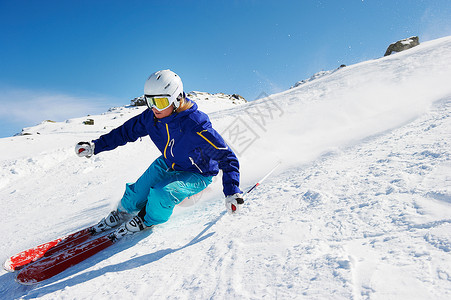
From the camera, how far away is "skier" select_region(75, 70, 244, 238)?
259cm

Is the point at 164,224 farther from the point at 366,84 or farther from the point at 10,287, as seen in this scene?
the point at 366,84

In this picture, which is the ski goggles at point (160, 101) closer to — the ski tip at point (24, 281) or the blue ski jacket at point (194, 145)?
the blue ski jacket at point (194, 145)

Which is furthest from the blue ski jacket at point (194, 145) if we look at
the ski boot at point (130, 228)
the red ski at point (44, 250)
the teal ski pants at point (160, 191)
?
the red ski at point (44, 250)

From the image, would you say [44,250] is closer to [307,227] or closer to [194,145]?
[194,145]

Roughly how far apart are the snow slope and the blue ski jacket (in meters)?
0.44

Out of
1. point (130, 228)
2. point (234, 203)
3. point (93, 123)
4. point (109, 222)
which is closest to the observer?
point (234, 203)

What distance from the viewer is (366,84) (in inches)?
278

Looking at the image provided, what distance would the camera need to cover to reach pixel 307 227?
1837 mm

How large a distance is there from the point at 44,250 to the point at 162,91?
206 cm

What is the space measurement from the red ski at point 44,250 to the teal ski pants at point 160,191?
1.68 ft

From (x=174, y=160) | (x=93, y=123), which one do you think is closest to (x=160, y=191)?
(x=174, y=160)

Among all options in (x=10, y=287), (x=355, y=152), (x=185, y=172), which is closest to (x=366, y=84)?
(x=355, y=152)

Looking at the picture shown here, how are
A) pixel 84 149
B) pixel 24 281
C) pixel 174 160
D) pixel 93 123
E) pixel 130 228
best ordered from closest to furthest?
pixel 24 281 < pixel 130 228 < pixel 174 160 < pixel 84 149 < pixel 93 123

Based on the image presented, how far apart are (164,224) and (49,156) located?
753 cm
